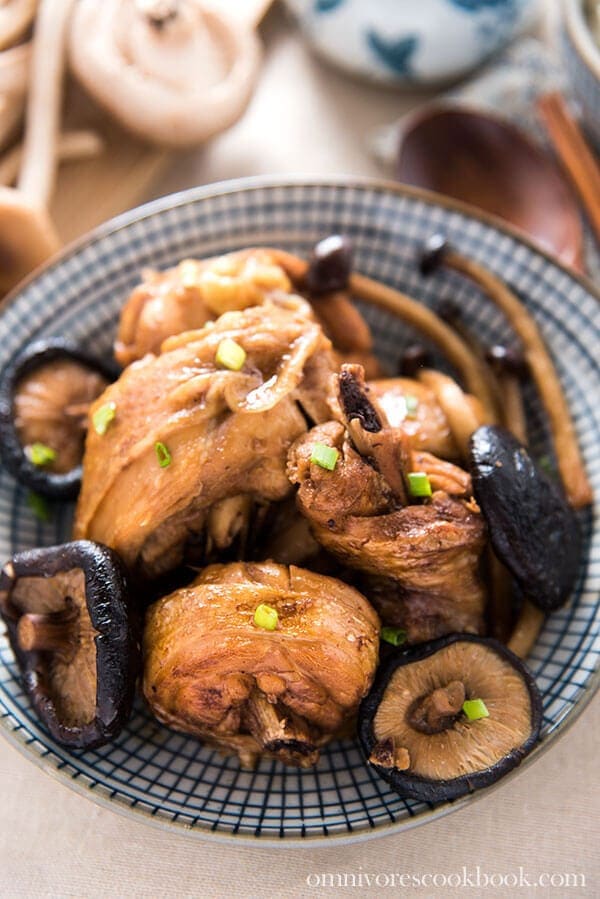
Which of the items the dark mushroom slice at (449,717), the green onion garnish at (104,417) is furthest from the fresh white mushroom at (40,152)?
the dark mushroom slice at (449,717)

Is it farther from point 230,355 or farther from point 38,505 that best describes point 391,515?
point 38,505

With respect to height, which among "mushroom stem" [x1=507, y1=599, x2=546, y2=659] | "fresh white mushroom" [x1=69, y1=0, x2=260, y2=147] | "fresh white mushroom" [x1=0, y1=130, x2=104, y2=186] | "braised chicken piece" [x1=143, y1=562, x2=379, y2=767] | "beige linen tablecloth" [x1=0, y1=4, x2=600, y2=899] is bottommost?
"beige linen tablecloth" [x1=0, y1=4, x2=600, y2=899]

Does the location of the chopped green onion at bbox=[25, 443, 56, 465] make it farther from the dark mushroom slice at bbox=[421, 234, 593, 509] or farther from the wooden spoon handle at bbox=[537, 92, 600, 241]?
the wooden spoon handle at bbox=[537, 92, 600, 241]

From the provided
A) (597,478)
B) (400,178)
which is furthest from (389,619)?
(400,178)

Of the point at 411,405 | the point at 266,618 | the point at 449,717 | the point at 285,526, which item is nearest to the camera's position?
the point at 266,618

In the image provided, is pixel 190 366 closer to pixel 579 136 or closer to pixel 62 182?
pixel 62 182

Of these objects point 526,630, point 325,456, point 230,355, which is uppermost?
point 230,355

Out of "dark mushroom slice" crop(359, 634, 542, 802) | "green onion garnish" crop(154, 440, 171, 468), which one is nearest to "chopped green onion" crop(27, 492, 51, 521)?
"green onion garnish" crop(154, 440, 171, 468)

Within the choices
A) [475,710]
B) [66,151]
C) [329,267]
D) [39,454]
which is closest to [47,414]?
[39,454]
